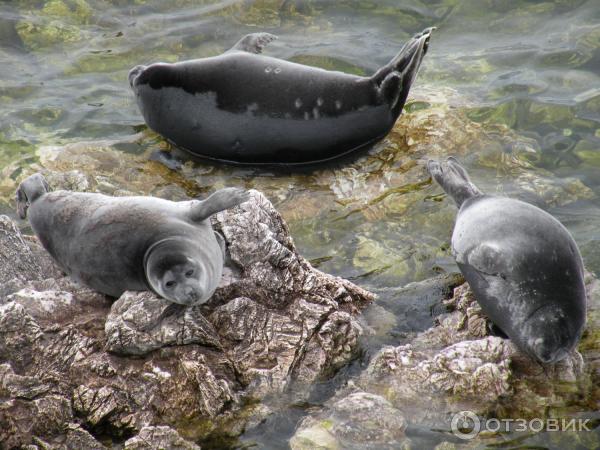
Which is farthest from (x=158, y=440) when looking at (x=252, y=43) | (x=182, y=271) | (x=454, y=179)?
(x=252, y=43)

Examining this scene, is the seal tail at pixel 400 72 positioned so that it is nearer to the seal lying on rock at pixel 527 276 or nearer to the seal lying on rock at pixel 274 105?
the seal lying on rock at pixel 274 105

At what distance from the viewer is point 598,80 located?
8156mm

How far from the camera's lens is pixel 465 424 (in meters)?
4.55

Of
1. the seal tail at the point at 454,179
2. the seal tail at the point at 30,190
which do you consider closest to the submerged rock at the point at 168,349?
the seal tail at the point at 30,190

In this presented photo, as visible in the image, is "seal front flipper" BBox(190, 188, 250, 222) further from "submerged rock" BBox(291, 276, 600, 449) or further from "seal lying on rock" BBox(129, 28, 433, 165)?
"seal lying on rock" BBox(129, 28, 433, 165)

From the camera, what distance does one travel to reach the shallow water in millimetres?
6328

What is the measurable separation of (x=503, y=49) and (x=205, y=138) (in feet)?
11.7

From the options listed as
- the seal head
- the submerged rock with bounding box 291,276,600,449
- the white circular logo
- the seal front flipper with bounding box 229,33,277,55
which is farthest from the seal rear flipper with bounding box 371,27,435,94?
the white circular logo

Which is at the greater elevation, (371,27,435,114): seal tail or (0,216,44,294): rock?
(371,27,435,114): seal tail

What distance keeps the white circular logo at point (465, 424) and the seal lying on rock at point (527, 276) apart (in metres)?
0.57

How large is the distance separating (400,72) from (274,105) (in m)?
1.10

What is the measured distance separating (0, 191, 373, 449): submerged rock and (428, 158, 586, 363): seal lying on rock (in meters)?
0.86

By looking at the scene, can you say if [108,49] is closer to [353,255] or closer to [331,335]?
[353,255]

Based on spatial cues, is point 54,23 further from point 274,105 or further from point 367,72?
point 274,105
